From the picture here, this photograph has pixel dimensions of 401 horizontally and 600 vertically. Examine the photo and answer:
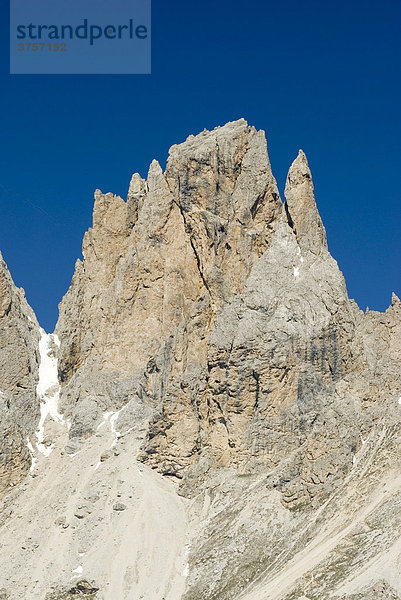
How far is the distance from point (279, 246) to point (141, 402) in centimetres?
2968

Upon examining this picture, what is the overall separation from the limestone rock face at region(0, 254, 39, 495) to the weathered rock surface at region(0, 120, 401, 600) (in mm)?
4167

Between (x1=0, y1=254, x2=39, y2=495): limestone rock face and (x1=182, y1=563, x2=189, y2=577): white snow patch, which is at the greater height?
(x1=0, y1=254, x2=39, y2=495): limestone rock face

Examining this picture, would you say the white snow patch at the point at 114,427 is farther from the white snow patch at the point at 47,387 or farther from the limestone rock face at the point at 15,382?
the limestone rock face at the point at 15,382

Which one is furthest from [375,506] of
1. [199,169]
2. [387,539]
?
[199,169]

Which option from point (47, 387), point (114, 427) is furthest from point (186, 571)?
point (47, 387)

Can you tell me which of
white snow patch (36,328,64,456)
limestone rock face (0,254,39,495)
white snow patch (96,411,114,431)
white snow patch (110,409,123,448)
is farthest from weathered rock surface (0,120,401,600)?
limestone rock face (0,254,39,495)

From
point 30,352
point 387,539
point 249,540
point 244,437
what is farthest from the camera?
point 30,352

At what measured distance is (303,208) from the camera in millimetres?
154375

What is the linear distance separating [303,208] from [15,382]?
49.7 metres

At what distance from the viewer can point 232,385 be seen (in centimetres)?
14375

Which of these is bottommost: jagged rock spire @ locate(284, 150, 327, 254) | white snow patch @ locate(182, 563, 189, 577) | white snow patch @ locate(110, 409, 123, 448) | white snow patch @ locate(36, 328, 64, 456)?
white snow patch @ locate(182, 563, 189, 577)

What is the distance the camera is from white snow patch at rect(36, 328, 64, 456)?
159000 mm

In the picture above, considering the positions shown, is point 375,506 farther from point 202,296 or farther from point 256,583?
point 202,296

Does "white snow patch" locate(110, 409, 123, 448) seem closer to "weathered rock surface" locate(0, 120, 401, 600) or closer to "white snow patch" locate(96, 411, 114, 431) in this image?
"weathered rock surface" locate(0, 120, 401, 600)
